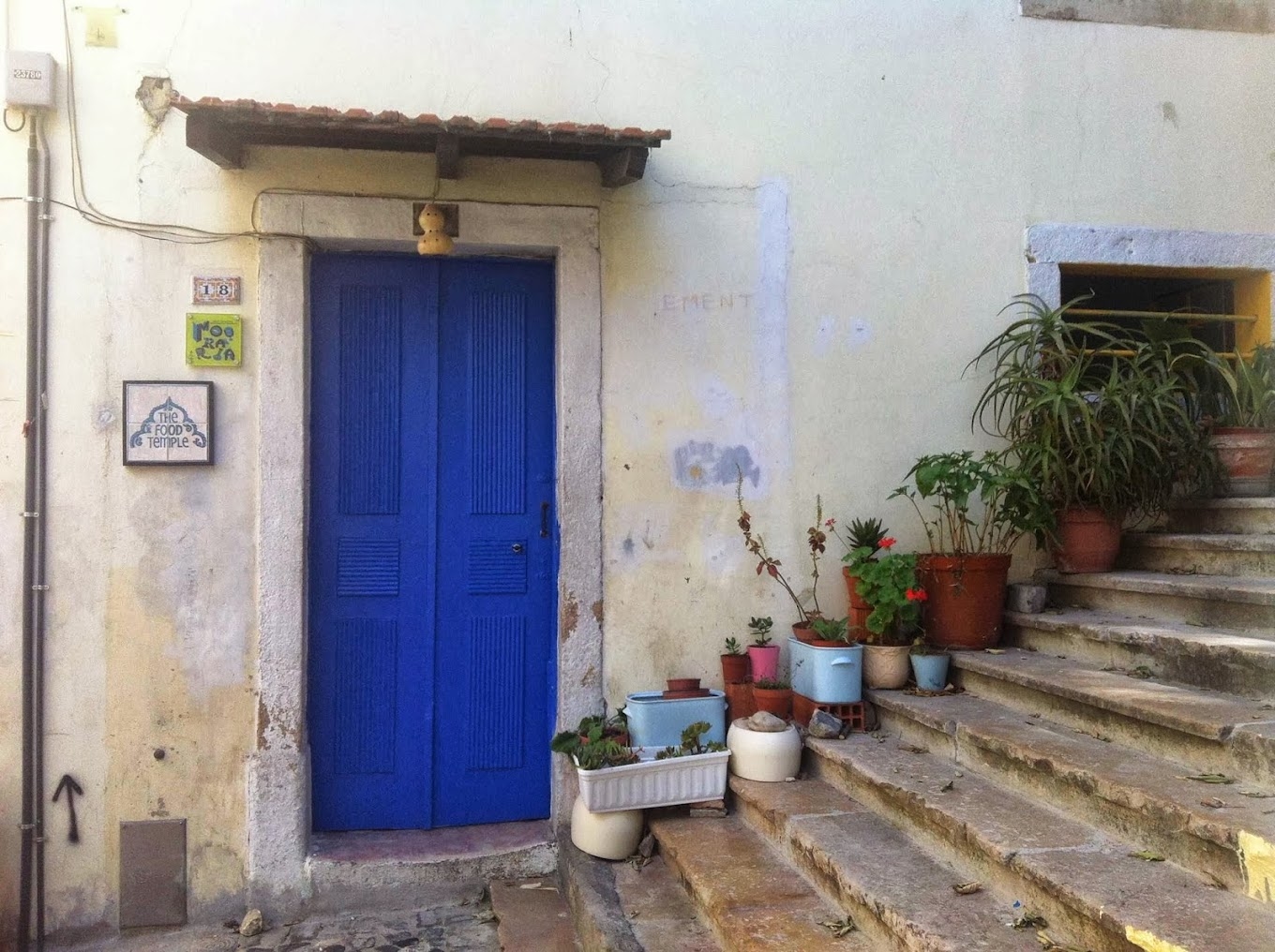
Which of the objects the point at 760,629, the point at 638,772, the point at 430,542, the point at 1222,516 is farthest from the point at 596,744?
the point at 1222,516

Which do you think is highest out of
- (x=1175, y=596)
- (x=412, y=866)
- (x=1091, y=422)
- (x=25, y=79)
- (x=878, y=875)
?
(x=25, y=79)

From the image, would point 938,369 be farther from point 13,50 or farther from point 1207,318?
point 13,50

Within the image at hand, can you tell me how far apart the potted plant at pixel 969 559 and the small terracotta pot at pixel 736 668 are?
879mm

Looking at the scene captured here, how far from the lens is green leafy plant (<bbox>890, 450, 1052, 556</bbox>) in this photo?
168 inches

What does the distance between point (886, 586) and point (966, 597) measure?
1.35ft

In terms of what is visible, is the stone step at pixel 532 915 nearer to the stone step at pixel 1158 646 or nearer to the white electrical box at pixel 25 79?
the stone step at pixel 1158 646

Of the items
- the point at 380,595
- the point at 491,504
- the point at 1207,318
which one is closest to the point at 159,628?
the point at 380,595

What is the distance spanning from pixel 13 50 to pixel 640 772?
4.02m

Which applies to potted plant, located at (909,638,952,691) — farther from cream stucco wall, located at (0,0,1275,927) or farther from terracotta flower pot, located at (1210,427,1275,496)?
terracotta flower pot, located at (1210,427,1275,496)

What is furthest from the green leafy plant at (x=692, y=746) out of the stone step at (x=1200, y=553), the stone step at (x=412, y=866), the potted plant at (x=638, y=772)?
the stone step at (x=1200, y=553)

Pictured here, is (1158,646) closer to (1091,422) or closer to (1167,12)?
(1091,422)

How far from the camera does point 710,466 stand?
4.52 m

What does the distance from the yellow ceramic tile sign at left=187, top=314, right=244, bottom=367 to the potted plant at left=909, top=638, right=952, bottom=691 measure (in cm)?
328

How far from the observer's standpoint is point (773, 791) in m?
3.90
